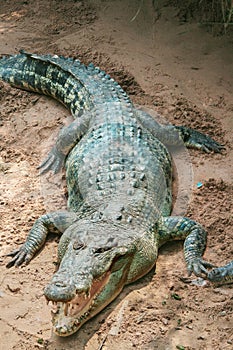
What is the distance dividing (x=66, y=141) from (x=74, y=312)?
2.39 metres

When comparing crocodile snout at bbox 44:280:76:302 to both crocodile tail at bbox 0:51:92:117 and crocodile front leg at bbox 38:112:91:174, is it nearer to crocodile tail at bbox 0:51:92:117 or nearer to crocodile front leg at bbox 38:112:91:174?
crocodile front leg at bbox 38:112:91:174

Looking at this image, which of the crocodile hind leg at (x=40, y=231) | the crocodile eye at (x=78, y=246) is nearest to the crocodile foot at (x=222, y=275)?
the crocodile eye at (x=78, y=246)

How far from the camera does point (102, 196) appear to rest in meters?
4.93

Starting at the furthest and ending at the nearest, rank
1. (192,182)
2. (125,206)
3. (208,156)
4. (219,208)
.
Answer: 1. (208,156)
2. (192,182)
3. (219,208)
4. (125,206)

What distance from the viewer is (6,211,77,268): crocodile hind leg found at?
15.7 ft

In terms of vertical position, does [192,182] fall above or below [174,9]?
below

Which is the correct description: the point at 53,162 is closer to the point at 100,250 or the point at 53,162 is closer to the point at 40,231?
the point at 40,231

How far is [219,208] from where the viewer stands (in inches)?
203

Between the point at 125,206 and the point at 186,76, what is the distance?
A: 273cm

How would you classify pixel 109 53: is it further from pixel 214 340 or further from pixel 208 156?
pixel 214 340

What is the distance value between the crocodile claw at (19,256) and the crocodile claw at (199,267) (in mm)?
1299

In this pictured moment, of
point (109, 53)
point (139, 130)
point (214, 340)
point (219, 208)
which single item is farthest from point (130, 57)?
point (214, 340)

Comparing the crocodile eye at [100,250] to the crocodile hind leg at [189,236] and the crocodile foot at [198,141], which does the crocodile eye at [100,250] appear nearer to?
the crocodile hind leg at [189,236]

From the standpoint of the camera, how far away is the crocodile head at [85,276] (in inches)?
153
